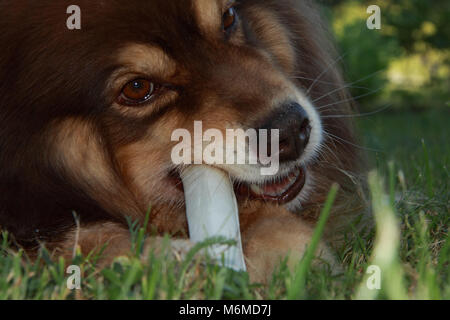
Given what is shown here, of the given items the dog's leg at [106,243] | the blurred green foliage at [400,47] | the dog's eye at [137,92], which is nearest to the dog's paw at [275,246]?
the dog's leg at [106,243]

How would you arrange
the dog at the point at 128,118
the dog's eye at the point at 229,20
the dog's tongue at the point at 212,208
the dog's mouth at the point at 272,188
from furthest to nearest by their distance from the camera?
the dog's eye at the point at 229,20
the dog's mouth at the point at 272,188
the dog at the point at 128,118
the dog's tongue at the point at 212,208

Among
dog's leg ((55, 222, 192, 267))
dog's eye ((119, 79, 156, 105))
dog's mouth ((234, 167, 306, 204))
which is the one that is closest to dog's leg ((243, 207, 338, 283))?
dog's mouth ((234, 167, 306, 204))

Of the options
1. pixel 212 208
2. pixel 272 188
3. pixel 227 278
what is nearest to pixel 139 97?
pixel 212 208

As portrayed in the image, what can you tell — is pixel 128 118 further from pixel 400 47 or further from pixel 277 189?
pixel 400 47

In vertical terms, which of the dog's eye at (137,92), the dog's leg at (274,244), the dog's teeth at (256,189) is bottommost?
the dog's leg at (274,244)

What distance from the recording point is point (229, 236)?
197 centimetres

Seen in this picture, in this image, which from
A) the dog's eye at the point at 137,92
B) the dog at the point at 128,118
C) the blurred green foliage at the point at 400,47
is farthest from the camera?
the blurred green foliage at the point at 400,47

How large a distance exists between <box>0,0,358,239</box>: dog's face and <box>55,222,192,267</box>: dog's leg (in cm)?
23

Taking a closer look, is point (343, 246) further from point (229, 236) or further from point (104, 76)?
point (104, 76)

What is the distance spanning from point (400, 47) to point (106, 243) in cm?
829

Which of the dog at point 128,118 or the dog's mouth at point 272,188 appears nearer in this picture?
the dog at point 128,118

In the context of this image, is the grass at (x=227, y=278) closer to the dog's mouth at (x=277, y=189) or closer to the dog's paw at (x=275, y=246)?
the dog's paw at (x=275, y=246)

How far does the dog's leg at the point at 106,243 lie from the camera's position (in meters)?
1.93

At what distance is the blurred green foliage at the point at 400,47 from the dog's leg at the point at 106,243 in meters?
6.49
